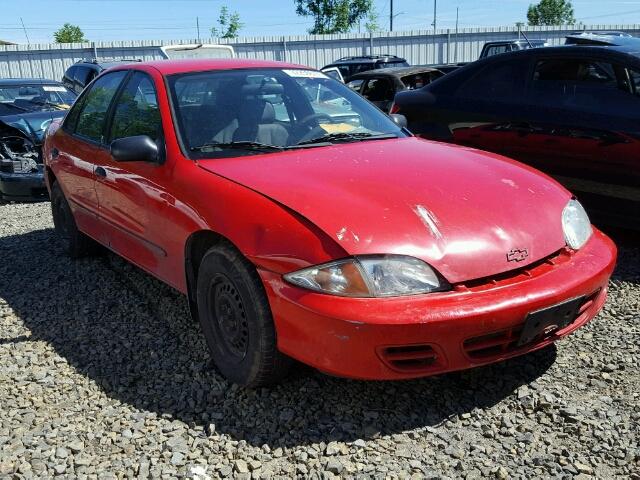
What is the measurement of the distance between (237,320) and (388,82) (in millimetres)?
7548

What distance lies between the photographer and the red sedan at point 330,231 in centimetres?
251

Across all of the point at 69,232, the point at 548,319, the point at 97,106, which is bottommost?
the point at 69,232

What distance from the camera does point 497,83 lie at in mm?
5465

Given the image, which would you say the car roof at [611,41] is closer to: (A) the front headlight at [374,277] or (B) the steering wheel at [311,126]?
(B) the steering wheel at [311,126]

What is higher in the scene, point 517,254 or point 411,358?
point 517,254

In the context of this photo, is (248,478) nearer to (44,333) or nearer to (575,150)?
(44,333)

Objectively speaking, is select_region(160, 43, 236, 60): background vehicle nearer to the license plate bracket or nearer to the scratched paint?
the scratched paint

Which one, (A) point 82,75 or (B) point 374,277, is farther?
(A) point 82,75

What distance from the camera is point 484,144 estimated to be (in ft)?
17.8

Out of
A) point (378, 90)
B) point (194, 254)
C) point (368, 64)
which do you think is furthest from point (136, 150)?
point (368, 64)

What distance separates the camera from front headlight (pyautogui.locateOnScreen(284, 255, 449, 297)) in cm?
250

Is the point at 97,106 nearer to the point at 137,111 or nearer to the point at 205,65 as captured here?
the point at 137,111

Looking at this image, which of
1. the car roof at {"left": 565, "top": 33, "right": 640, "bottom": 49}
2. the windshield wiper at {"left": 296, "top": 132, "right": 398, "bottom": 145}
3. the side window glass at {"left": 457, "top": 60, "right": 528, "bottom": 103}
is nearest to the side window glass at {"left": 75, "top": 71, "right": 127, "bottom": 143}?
the windshield wiper at {"left": 296, "top": 132, "right": 398, "bottom": 145}

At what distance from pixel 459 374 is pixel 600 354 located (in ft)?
2.58
